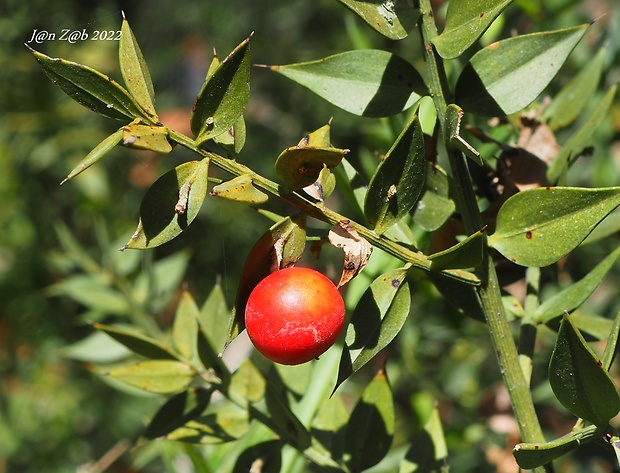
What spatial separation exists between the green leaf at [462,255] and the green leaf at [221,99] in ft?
0.46

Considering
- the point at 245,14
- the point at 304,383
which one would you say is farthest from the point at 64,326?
the point at 304,383

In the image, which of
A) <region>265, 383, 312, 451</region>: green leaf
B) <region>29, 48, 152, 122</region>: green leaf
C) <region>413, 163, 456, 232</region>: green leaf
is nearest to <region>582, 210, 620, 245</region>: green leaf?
<region>413, 163, 456, 232</region>: green leaf

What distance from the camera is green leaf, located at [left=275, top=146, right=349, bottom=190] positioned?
0.39 metres

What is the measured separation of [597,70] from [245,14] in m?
1.47

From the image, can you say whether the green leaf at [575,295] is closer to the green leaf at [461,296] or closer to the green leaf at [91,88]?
the green leaf at [461,296]

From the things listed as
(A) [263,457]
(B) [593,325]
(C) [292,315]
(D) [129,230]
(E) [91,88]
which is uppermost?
(E) [91,88]

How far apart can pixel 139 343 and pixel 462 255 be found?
0.91 feet

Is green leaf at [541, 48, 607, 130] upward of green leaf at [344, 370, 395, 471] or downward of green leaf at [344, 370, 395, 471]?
upward

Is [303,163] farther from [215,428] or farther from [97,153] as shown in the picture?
[215,428]

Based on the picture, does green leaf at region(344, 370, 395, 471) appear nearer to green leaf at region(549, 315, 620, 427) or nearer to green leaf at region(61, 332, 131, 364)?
green leaf at region(549, 315, 620, 427)

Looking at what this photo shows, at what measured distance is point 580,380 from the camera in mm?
409

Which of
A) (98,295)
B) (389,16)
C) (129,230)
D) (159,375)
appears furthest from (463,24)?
(129,230)

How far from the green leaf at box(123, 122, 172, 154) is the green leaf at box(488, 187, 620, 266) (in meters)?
0.21

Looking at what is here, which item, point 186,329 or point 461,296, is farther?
point 186,329
